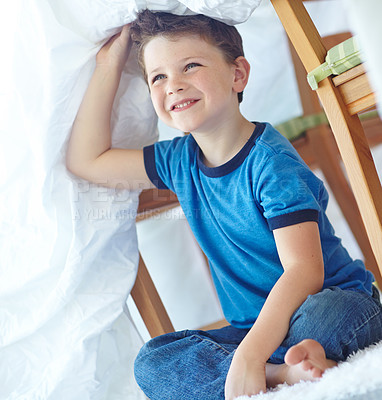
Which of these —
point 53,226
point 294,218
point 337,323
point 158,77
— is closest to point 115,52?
point 158,77

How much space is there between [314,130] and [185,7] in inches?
22.6

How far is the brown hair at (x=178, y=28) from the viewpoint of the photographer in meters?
0.78

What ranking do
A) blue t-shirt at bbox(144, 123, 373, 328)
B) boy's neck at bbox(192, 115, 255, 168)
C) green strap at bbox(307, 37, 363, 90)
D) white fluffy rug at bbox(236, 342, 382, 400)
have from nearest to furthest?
white fluffy rug at bbox(236, 342, 382, 400) → green strap at bbox(307, 37, 363, 90) → blue t-shirt at bbox(144, 123, 373, 328) → boy's neck at bbox(192, 115, 255, 168)

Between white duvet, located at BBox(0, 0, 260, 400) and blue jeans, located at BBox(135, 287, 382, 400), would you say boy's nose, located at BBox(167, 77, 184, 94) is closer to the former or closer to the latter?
white duvet, located at BBox(0, 0, 260, 400)

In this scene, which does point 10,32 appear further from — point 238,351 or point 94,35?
point 238,351

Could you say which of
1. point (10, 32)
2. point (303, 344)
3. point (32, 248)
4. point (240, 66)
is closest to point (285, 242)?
point (303, 344)

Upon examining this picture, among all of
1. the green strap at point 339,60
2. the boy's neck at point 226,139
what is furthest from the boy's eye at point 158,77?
the green strap at point 339,60

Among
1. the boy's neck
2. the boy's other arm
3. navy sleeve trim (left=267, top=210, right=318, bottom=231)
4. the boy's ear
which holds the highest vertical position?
the boy's ear

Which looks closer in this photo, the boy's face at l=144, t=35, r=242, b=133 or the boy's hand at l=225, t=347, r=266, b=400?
the boy's hand at l=225, t=347, r=266, b=400

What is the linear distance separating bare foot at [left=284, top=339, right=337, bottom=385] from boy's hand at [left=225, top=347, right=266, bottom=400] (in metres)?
0.04

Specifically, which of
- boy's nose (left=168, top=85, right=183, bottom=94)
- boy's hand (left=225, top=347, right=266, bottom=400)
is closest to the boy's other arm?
boy's hand (left=225, top=347, right=266, bottom=400)

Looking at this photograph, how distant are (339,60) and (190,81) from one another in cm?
25

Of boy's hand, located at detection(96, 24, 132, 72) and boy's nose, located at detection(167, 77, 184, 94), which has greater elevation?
boy's hand, located at detection(96, 24, 132, 72)

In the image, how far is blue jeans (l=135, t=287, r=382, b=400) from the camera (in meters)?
0.62
